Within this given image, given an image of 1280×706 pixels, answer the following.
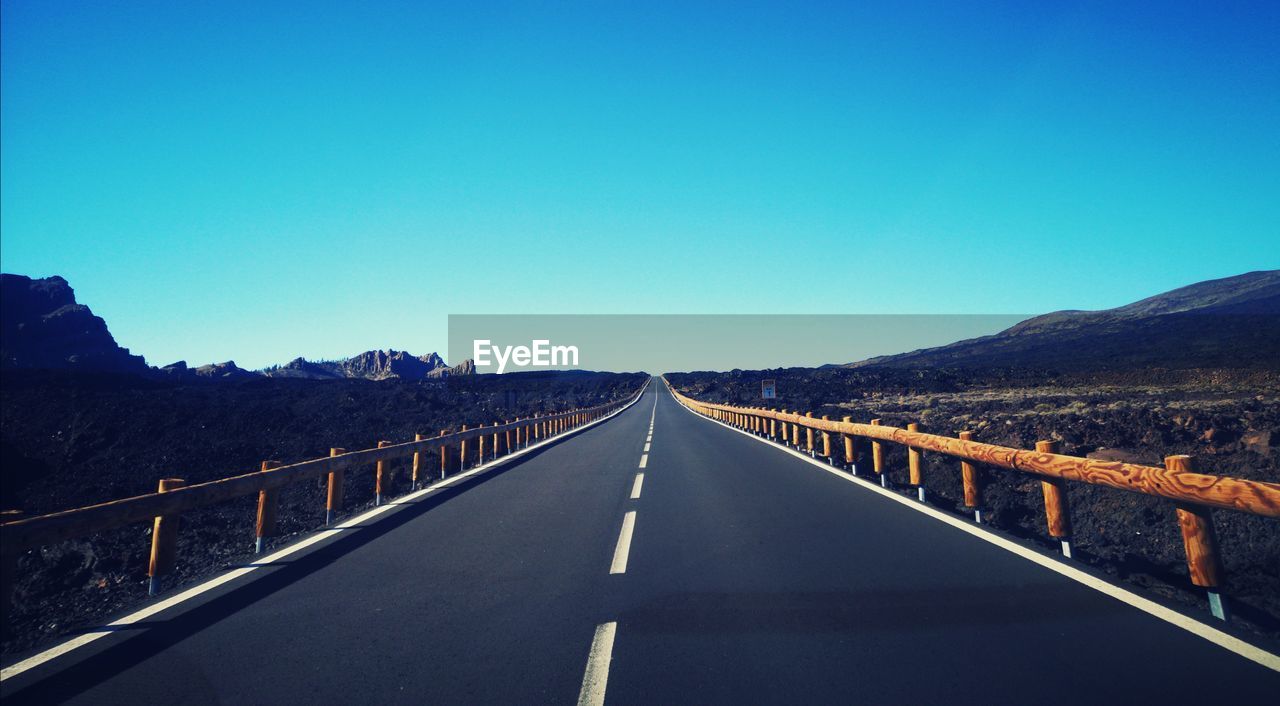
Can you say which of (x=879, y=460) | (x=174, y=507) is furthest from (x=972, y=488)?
(x=174, y=507)

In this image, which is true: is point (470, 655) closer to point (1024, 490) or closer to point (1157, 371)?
point (1024, 490)

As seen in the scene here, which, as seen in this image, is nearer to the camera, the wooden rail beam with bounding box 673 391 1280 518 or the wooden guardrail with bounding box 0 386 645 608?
the wooden rail beam with bounding box 673 391 1280 518

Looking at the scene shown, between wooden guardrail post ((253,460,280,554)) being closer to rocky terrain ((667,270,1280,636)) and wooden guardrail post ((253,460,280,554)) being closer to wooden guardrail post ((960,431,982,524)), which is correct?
wooden guardrail post ((960,431,982,524))

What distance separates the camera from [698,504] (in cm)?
919

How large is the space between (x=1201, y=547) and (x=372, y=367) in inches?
4100

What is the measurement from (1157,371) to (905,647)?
164 feet

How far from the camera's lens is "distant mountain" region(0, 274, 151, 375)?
204 ft

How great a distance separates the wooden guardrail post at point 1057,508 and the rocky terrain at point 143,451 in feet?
26.3

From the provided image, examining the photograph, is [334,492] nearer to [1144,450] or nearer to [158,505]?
[158,505]

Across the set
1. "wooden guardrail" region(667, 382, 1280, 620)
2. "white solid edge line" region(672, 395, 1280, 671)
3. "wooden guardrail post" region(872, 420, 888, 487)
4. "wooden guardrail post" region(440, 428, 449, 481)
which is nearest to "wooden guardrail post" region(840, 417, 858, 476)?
"wooden guardrail post" region(872, 420, 888, 487)

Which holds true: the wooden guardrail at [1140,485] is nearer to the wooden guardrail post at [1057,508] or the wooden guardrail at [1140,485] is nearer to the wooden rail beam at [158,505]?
the wooden guardrail post at [1057,508]

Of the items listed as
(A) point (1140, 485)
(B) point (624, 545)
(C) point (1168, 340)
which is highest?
(C) point (1168, 340)

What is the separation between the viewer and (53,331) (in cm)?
6638

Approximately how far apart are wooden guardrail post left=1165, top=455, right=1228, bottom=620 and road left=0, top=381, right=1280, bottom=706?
20.2 inches
